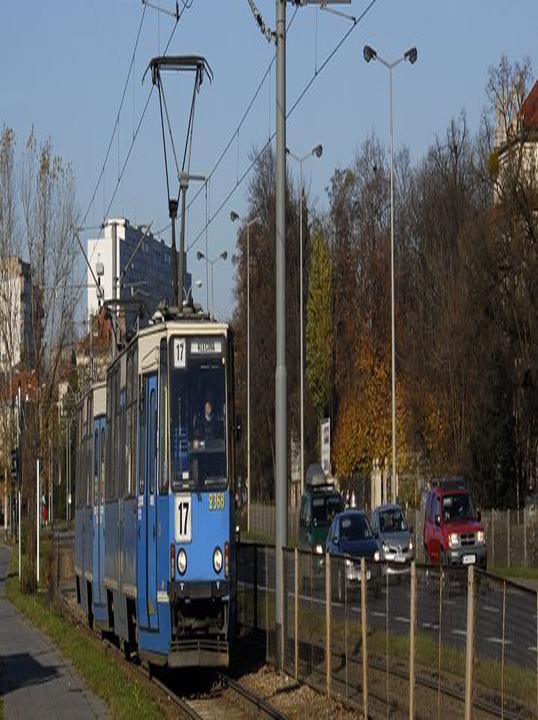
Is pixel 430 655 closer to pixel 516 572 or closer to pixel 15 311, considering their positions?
pixel 15 311

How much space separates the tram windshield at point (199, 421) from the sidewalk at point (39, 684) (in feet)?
8.87

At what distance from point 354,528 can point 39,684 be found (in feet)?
66.4

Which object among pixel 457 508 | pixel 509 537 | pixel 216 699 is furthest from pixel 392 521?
pixel 216 699

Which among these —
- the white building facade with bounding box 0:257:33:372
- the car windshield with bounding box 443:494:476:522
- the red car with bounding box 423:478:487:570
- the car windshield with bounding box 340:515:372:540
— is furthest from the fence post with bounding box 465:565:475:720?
the white building facade with bounding box 0:257:33:372

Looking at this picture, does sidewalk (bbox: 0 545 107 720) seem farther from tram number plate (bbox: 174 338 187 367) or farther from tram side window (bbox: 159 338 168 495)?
tram number plate (bbox: 174 338 187 367)

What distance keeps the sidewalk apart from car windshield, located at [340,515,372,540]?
11.5 m

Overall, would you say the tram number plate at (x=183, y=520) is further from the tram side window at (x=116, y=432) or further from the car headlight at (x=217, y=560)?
the tram side window at (x=116, y=432)

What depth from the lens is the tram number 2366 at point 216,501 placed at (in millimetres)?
19875

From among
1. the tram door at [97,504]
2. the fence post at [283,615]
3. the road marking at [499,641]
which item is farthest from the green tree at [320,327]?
the road marking at [499,641]

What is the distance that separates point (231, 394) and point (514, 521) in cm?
3357

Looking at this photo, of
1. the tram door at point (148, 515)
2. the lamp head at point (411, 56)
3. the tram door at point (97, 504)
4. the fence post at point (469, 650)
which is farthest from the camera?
the lamp head at point (411, 56)

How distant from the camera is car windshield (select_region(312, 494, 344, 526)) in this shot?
51594 mm

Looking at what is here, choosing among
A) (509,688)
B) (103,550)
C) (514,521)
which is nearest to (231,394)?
(103,550)

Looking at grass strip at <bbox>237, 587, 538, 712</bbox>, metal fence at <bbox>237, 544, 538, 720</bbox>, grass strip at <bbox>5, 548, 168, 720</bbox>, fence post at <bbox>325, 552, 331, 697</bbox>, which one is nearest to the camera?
grass strip at <bbox>237, 587, 538, 712</bbox>
